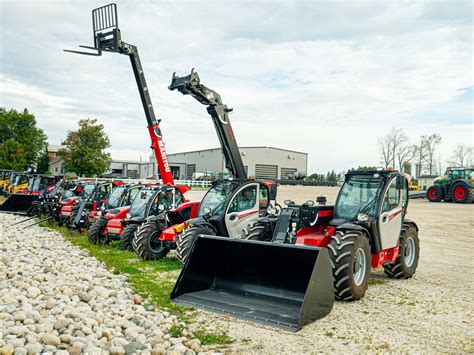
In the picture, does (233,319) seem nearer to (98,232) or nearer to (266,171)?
(98,232)

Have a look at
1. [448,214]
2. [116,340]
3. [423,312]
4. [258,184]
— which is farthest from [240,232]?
[448,214]

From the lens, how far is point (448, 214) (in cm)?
2114

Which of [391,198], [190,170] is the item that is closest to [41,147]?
[190,170]

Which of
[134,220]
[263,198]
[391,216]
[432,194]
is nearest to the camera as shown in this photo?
[391,216]

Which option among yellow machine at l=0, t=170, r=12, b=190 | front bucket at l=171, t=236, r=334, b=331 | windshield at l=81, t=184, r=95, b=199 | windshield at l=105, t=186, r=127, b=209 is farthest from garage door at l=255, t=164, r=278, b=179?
front bucket at l=171, t=236, r=334, b=331

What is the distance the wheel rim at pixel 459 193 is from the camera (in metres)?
27.5

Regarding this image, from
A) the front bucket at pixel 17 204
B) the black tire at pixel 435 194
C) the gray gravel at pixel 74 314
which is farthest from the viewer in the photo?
the black tire at pixel 435 194

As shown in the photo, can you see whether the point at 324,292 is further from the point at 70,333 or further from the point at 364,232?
the point at 70,333

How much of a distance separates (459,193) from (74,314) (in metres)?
27.2

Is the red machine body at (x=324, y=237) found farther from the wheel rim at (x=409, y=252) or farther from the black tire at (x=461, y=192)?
the black tire at (x=461, y=192)

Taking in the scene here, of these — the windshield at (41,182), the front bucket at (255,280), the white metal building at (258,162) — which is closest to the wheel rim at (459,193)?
the windshield at (41,182)

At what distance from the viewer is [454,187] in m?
28.0

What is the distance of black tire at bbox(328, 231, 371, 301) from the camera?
20.6 ft

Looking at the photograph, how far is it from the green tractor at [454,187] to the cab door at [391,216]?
22015 mm
